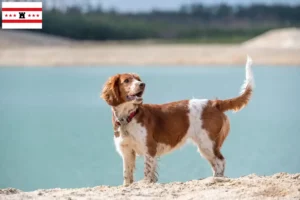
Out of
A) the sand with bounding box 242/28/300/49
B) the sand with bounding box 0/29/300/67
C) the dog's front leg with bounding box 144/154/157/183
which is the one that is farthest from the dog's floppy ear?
the sand with bounding box 242/28/300/49

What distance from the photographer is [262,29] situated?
109 meters

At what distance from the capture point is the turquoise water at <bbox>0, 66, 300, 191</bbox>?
12.1m

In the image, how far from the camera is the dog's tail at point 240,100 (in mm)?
9641

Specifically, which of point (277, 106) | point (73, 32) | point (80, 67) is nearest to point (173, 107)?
point (277, 106)

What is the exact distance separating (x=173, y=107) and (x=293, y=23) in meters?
103

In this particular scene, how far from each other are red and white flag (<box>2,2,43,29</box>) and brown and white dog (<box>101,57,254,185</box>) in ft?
17.7

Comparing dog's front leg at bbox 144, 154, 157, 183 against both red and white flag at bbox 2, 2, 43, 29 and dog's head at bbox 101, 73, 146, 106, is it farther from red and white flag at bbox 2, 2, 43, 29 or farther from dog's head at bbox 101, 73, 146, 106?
red and white flag at bbox 2, 2, 43, 29

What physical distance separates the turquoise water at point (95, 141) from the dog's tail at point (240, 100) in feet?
4.02

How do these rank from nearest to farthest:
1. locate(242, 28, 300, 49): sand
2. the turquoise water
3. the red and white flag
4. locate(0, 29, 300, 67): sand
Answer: the turquoise water < the red and white flag < locate(0, 29, 300, 67): sand < locate(242, 28, 300, 49): sand

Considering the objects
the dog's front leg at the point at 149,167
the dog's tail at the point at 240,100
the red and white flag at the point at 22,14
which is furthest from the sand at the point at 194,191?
the red and white flag at the point at 22,14

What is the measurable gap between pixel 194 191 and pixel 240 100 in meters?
2.10

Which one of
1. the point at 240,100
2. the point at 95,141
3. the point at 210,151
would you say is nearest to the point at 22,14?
the point at 95,141

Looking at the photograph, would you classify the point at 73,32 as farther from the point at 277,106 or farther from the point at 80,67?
the point at 277,106

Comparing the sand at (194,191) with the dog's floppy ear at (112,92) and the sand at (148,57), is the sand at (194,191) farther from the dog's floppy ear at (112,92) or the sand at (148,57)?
the sand at (148,57)
